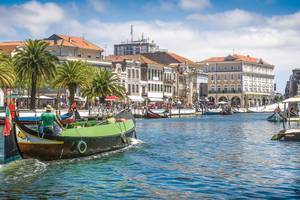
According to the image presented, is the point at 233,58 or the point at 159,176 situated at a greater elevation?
the point at 233,58

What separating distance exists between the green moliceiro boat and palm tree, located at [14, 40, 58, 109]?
34052 millimetres

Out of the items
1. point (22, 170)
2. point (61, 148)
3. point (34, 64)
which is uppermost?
point (34, 64)

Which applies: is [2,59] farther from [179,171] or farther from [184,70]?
[184,70]

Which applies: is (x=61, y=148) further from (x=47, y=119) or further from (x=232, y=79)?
(x=232, y=79)

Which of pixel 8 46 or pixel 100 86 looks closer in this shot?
pixel 100 86

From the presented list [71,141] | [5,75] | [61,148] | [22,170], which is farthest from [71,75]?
[22,170]

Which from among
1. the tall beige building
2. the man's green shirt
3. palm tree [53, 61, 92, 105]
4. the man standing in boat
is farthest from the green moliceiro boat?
the tall beige building

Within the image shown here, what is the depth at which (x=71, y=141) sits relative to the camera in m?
26.8

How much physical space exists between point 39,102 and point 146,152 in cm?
6055

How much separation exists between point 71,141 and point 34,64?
41507mm

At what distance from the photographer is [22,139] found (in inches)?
962

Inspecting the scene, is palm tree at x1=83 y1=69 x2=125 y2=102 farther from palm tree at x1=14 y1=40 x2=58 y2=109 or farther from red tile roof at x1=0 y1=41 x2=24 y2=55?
palm tree at x1=14 y1=40 x2=58 y2=109

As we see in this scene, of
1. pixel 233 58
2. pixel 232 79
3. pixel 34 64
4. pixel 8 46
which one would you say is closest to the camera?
pixel 34 64

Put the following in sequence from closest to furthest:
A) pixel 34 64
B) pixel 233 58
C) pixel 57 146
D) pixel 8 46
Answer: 1. pixel 57 146
2. pixel 34 64
3. pixel 8 46
4. pixel 233 58
